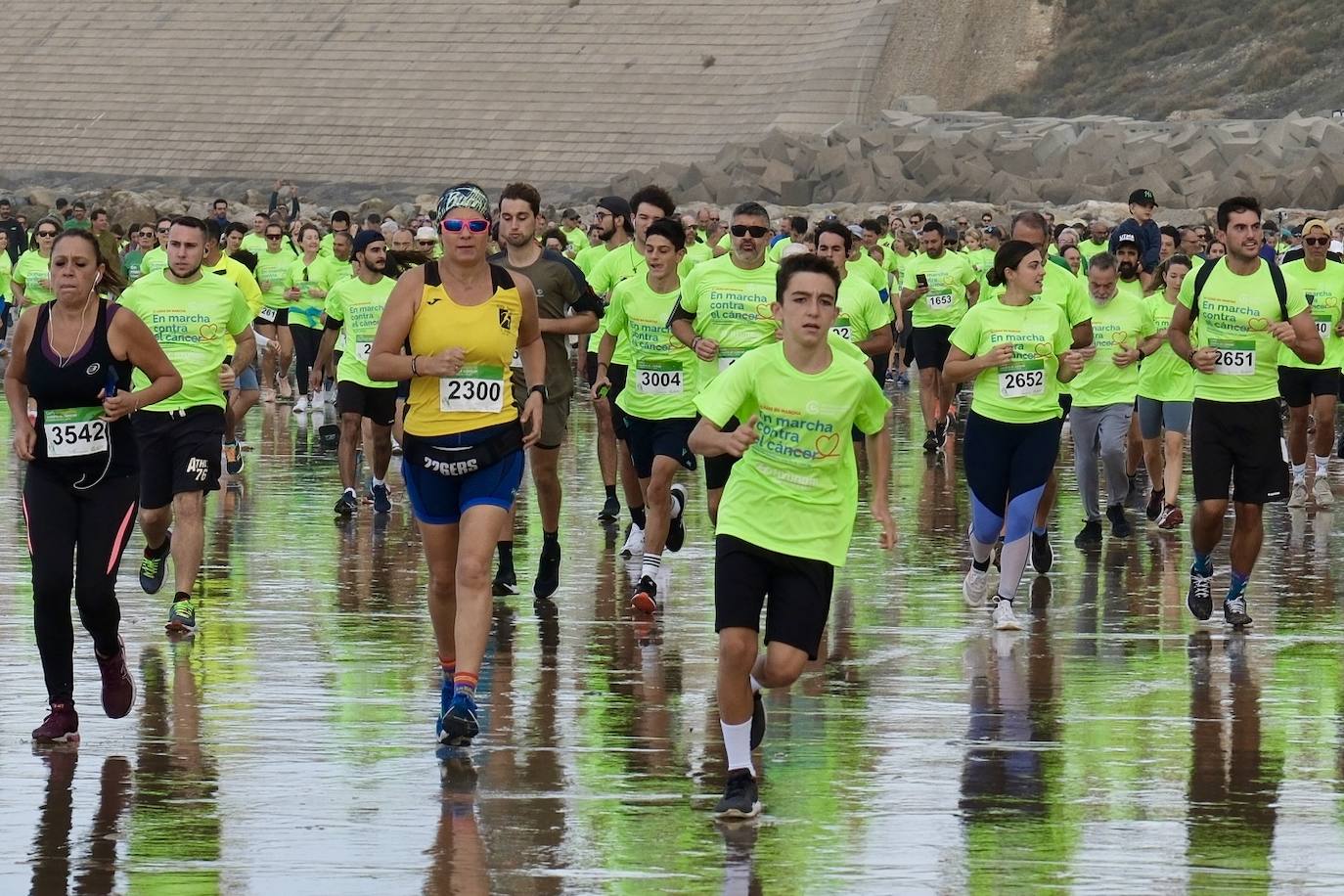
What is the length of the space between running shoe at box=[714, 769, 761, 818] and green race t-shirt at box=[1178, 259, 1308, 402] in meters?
4.58

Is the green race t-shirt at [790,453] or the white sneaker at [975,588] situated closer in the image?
the green race t-shirt at [790,453]

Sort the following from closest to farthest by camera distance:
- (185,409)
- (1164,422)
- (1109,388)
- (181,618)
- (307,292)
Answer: (181,618), (185,409), (1109,388), (1164,422), (307,292)

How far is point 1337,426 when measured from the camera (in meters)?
21.5

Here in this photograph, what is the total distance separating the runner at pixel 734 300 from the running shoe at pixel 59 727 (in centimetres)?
383

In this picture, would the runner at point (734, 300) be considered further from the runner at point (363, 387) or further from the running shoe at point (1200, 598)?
the runner at point (363, 387)

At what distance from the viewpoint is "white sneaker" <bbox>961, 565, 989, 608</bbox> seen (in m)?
11.1

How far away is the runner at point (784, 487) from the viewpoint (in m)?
7.00

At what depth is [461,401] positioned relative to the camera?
794 centimetres

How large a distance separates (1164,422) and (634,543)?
154 inches

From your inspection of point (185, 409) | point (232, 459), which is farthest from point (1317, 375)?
point (185, 409)

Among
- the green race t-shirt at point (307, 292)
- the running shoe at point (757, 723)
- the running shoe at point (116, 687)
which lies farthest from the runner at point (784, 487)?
the green race t-shirt at point (307, 292)

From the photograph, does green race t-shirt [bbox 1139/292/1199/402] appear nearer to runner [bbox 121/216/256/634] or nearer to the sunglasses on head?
runner [bbox 121/216/256/634]

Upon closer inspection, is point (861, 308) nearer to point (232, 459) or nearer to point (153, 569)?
point (153, 569)

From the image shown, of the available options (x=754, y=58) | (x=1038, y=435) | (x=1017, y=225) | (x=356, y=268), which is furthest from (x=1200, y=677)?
(x=754, y=58)
